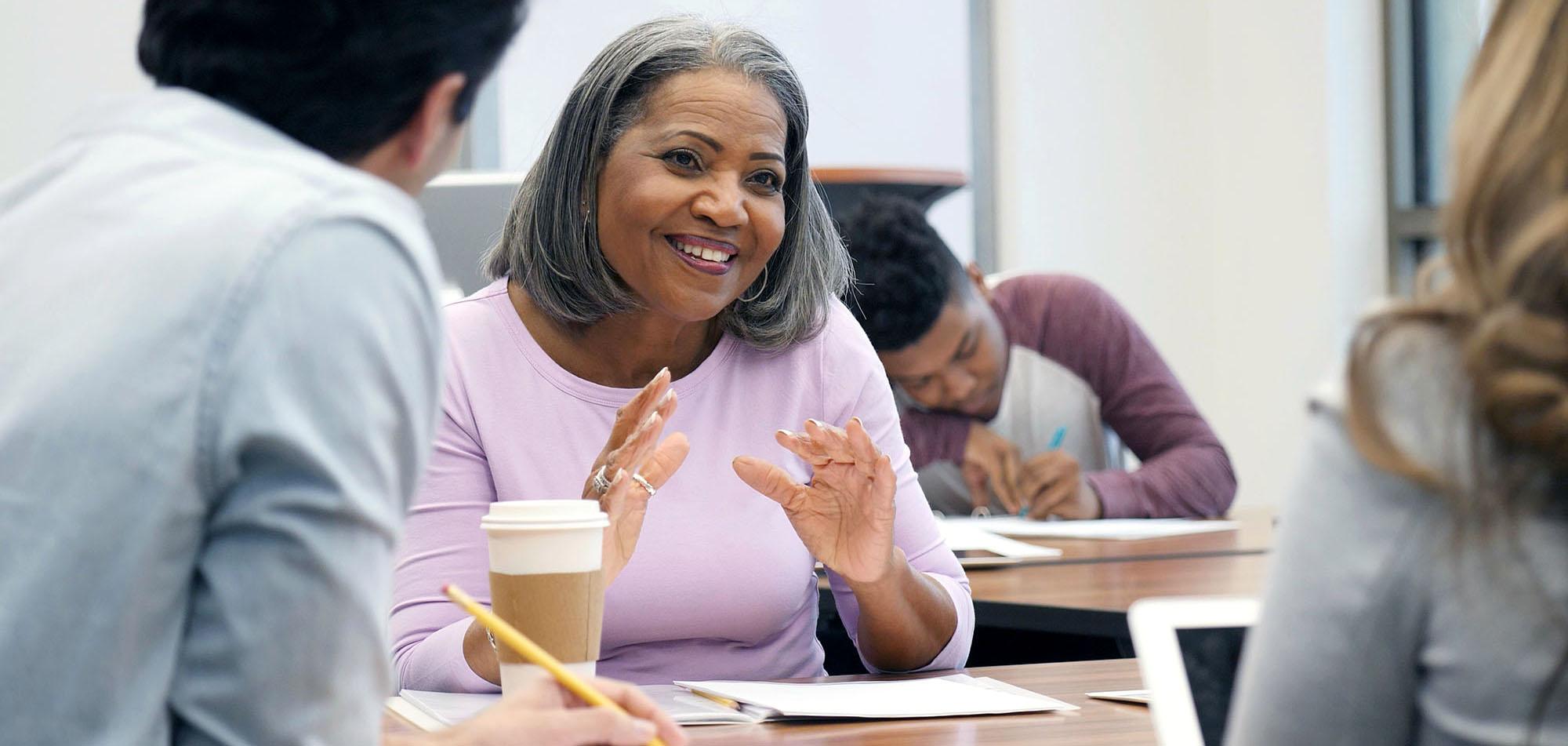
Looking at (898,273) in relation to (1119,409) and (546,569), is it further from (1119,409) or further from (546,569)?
(546,569)

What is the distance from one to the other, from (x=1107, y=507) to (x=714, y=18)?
1.36m

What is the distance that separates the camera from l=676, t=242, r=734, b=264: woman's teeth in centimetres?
170

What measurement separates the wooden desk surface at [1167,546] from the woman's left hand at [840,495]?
0.75 m

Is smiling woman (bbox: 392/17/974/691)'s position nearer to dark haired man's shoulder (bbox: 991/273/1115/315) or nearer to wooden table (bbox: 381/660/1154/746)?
wooden table (bbox: 381/660/1154/746)

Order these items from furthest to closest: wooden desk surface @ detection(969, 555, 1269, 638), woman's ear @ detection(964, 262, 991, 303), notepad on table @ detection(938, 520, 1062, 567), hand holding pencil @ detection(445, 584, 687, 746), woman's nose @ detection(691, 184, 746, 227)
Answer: woman's ear @ detection(964, 262, 991, 303) → notepad on table @ detection(938, 520, 1062, 567) → wooden desk surface @ detection(969, 555, 1269, 638) → woman's nose @ detection(691, 184, 746, 227) → hand holding pencil @ detection(445, 584, 687, 746)

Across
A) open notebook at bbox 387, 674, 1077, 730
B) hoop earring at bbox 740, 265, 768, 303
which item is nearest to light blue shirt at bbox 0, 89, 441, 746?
open notebook at bbox 387, 674, 1077, 730

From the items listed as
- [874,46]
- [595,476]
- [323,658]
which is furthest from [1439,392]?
[874,46]

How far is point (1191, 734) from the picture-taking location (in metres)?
1.05

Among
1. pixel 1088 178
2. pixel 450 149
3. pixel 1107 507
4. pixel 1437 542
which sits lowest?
pixel 1107 507

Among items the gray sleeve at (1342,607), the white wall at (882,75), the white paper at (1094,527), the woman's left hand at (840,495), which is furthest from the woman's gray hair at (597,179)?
the white wall at (882,75)

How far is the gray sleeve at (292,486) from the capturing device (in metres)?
0.68

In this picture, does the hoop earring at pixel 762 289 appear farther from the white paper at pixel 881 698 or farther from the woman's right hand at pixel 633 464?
the white paper at pixel 881 698

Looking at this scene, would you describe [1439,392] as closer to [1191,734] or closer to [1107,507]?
[1191,734]

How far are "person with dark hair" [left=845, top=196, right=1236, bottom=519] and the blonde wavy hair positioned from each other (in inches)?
80.8
